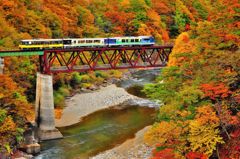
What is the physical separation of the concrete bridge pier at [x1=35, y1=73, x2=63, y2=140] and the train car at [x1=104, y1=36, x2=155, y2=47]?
31.9ft

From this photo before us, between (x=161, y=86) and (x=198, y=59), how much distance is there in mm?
3570

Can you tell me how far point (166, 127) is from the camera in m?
22.7

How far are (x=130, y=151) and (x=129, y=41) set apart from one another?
1773 centimetres

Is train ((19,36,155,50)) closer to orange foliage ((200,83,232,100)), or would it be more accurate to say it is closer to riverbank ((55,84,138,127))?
riverbank ((55,84,138,127))

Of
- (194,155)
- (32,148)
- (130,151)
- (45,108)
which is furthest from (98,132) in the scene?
(194,155)

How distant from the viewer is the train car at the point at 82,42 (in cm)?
4672

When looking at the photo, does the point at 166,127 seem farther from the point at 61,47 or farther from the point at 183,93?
the point at 61,47

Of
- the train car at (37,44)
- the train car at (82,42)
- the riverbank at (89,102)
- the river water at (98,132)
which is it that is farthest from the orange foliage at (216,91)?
the train car at (82,42)

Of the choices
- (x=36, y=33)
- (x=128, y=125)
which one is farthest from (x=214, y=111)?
(x=36, y=33)

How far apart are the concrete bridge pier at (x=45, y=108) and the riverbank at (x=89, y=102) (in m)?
2.77

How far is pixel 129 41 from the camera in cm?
4928

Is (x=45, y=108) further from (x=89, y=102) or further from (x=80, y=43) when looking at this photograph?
(x=89, y=102)

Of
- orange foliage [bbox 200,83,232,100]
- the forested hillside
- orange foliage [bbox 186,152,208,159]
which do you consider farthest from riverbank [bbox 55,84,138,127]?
orange foliage [bbox 186,152,208,159]

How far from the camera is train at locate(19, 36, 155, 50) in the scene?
44.6 metres
